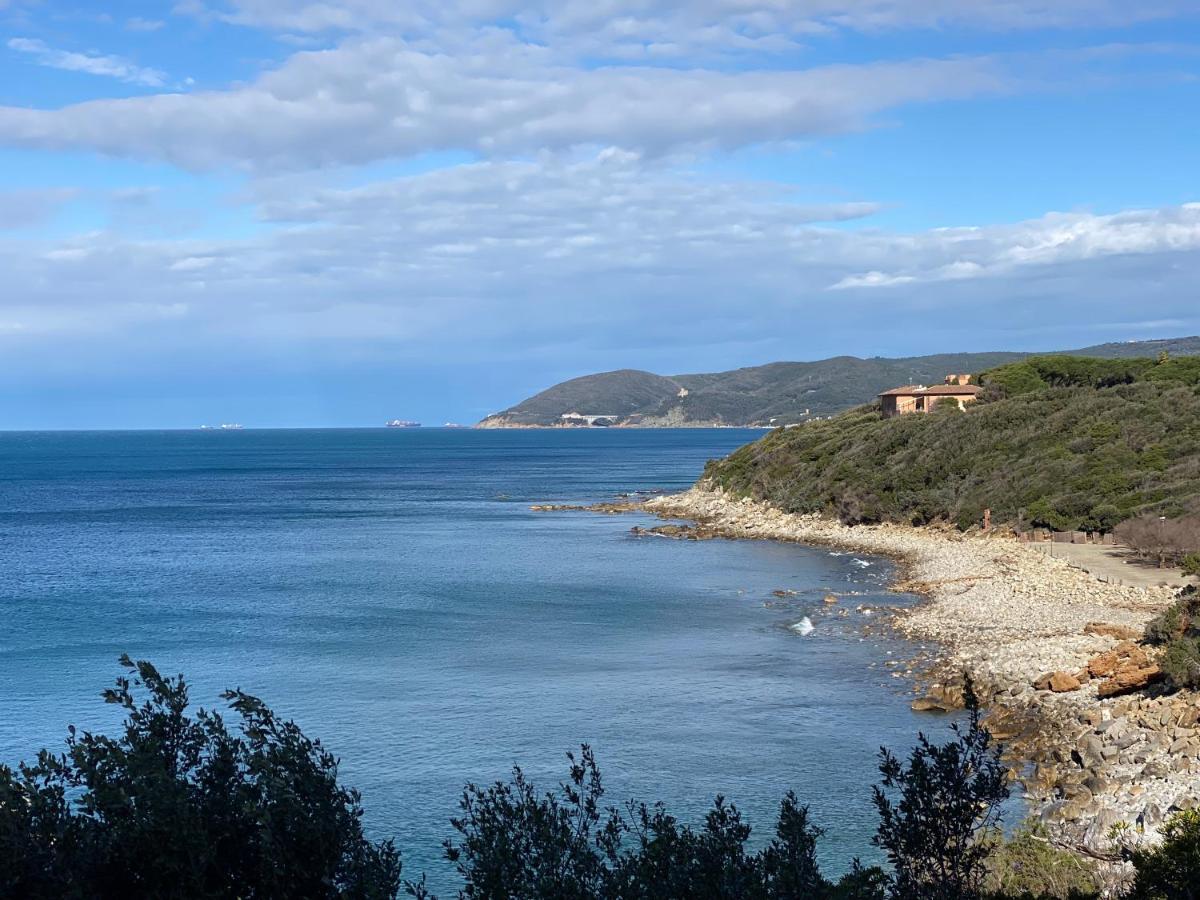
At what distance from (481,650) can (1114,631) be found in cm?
1679

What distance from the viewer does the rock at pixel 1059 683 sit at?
2292 centimetres

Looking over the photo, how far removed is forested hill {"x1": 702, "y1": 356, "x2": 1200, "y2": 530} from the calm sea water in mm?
8060

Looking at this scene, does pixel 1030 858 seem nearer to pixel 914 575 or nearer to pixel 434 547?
pixel 914 575

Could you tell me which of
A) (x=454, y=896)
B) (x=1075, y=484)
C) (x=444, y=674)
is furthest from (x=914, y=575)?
(x=454, y=896)

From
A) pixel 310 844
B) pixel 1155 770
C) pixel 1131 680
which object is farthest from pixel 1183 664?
pixel 310 844

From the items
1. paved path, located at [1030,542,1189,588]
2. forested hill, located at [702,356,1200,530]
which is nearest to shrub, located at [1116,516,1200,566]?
paved path, located at [1030,542,1189,588]

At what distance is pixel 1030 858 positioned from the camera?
1310 centimetres

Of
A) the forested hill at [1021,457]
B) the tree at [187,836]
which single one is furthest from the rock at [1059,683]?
the forested hill at [1021,457]

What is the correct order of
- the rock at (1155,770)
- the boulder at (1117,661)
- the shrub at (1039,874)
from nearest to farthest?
1. the shrub at (1039,874)
2. the rock at (1155,770)
3. the boulder at (1117,661)

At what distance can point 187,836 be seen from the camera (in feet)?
26.7

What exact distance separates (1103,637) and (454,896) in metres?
18.3

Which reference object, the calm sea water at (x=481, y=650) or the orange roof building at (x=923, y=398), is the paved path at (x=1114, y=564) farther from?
the orange roof building at (x=923, y=398)

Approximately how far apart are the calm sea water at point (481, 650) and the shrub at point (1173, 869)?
6384mm

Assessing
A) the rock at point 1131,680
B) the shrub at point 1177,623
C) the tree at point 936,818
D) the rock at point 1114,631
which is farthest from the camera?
the rock at point 1114,631
